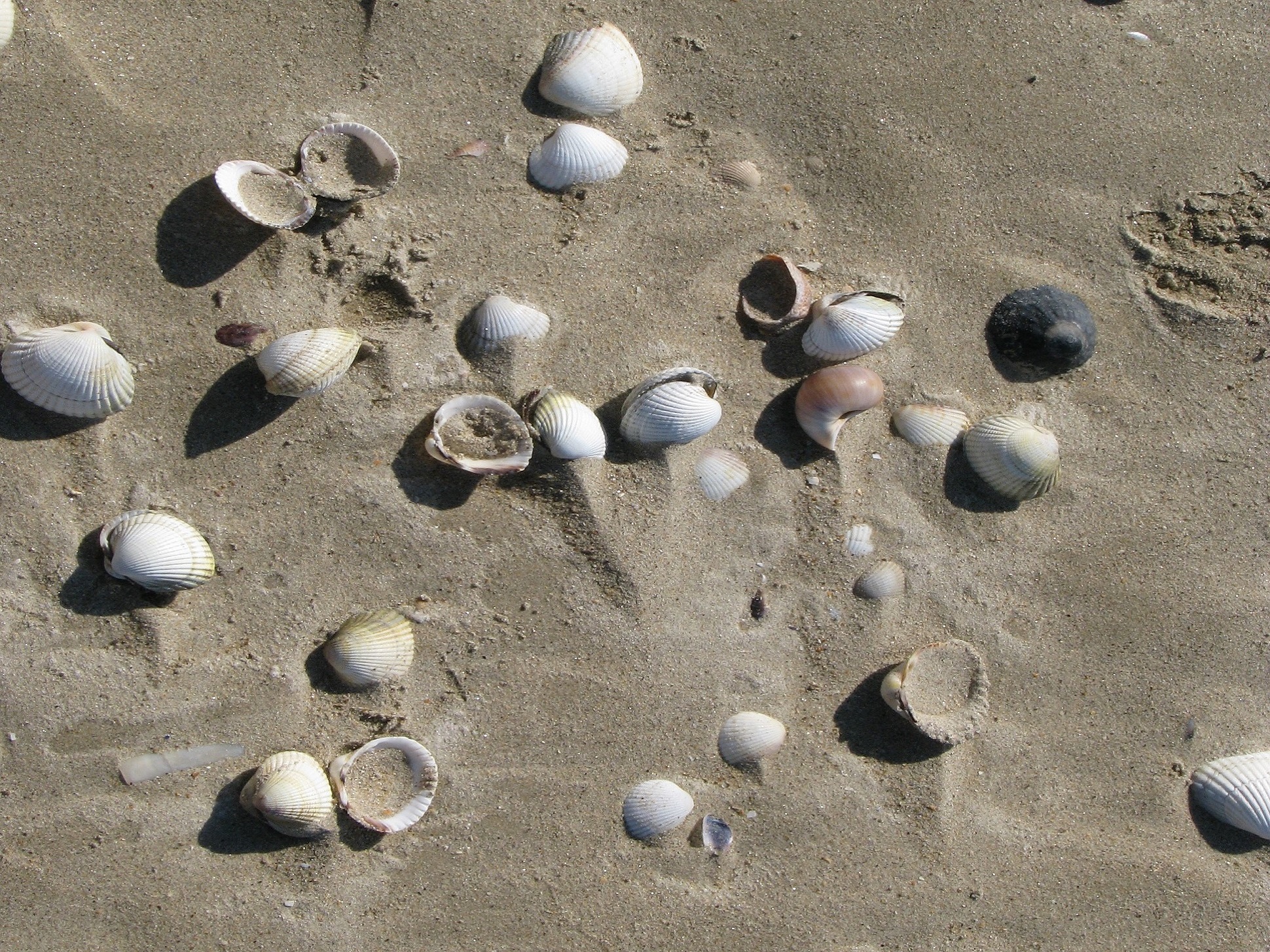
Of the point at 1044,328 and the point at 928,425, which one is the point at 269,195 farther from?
the point at 1044,328

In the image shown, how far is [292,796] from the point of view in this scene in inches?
122

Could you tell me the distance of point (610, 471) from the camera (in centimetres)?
343

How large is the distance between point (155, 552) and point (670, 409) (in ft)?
6.48

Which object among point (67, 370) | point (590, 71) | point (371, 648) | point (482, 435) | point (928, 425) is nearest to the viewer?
point (67, 370)

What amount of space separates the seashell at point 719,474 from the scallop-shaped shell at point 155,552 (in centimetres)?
196

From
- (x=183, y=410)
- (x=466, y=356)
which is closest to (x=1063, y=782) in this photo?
(x=466, y=356)

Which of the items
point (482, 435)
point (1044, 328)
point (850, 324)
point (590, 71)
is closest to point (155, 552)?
point (482, 435)

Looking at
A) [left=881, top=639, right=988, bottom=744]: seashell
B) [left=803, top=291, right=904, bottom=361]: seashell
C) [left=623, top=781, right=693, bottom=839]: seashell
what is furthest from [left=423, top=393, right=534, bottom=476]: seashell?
[left=881, top=639, right=988, bottom=744]: seashell

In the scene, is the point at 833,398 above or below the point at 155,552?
above

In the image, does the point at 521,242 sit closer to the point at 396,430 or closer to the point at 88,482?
the point at 396,430

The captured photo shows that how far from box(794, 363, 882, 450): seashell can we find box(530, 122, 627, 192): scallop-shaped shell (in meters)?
1.22

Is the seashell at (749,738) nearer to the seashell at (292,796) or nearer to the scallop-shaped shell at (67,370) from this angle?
the seashell at (292,796)

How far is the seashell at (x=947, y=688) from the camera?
3.46 m

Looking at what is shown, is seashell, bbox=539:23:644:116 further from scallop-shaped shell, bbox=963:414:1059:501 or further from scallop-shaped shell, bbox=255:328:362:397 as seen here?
scallop-shaped shell, bbox=963:414:1059:501
